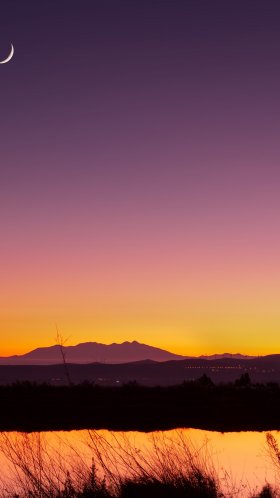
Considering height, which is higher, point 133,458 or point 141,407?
point 141,407

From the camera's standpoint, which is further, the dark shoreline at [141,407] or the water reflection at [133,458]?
the dark shoreline at [141,407]

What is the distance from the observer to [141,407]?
37.6m

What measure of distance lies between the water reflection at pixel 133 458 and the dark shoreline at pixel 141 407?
3443 millimetres

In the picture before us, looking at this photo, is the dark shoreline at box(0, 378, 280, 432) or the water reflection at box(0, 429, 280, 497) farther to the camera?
the dark shoreline at box(0, 378, 280, 432)

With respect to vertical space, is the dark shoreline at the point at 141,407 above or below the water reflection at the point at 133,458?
above

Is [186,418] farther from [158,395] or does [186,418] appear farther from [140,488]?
[140,488]

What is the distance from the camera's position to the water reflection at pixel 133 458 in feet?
34.6

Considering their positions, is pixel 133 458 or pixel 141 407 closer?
pixel 133 458

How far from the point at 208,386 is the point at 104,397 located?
7.27 metres

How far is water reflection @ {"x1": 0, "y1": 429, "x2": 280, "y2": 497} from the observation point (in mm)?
10531

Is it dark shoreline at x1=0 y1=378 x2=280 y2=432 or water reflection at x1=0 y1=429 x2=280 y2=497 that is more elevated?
dark shoreline at x1=0 y1=378 x2=280 y2=432

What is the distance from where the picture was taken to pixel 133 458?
33.3ft

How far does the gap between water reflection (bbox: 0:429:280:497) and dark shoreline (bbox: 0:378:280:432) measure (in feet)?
11.3

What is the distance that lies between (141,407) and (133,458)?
2797 cm
